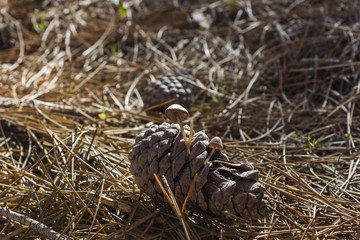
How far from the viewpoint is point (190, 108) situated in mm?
2270

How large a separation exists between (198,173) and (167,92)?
105cm

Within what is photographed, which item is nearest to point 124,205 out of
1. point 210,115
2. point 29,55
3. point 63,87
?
point 210,115

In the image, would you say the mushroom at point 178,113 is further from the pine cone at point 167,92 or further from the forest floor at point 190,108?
the pine cone at point 167,92

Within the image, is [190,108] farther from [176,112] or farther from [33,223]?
[33,223]

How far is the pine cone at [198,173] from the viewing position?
3.87 feet

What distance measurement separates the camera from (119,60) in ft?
9.95

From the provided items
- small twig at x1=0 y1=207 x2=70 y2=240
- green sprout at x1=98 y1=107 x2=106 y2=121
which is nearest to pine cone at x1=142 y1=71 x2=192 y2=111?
green sprout at x1=98 y1=107 x2=106 y2=121

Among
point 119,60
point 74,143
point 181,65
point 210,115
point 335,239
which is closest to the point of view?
point 335,239

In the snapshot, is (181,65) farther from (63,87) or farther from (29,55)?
(29,55)

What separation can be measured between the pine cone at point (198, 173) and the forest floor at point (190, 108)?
0.08 meters

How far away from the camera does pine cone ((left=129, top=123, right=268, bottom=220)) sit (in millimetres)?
1180

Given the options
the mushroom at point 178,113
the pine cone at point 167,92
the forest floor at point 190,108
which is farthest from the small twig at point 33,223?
the pine cone at point 167,92

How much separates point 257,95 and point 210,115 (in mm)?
426

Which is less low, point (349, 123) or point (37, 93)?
point (37, 93)
